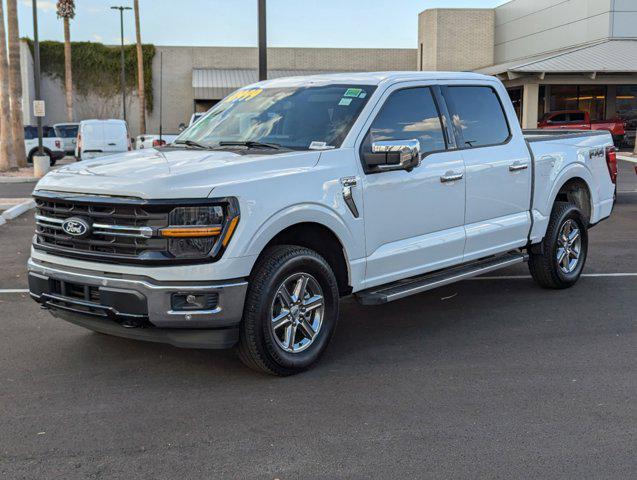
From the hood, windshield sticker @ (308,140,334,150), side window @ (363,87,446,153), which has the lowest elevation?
the hood

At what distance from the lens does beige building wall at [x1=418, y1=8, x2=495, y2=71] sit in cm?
4800

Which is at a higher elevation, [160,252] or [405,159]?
[405,159]

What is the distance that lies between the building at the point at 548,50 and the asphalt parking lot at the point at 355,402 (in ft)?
100

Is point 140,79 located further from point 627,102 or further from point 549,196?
point 549,196

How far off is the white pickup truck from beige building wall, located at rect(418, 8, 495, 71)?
42.8 meters

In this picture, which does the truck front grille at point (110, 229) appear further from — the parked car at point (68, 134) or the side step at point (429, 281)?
the parked car at point (68, 134)

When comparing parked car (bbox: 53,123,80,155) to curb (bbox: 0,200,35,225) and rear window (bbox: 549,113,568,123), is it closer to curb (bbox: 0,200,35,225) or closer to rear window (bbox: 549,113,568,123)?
curb (bbox: 0,200,35,225)

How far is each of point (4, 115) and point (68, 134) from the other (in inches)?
379

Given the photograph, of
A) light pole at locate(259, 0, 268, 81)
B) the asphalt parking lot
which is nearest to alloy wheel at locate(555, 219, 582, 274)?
the asphalt parking lot

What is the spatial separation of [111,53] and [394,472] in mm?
51815

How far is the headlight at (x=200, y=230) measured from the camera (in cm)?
454

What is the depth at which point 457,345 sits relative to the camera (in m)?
5.82

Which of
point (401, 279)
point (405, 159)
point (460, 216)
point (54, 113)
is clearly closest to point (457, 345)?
point (401, 279)

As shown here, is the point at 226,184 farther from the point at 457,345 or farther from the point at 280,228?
the point at 457,345
